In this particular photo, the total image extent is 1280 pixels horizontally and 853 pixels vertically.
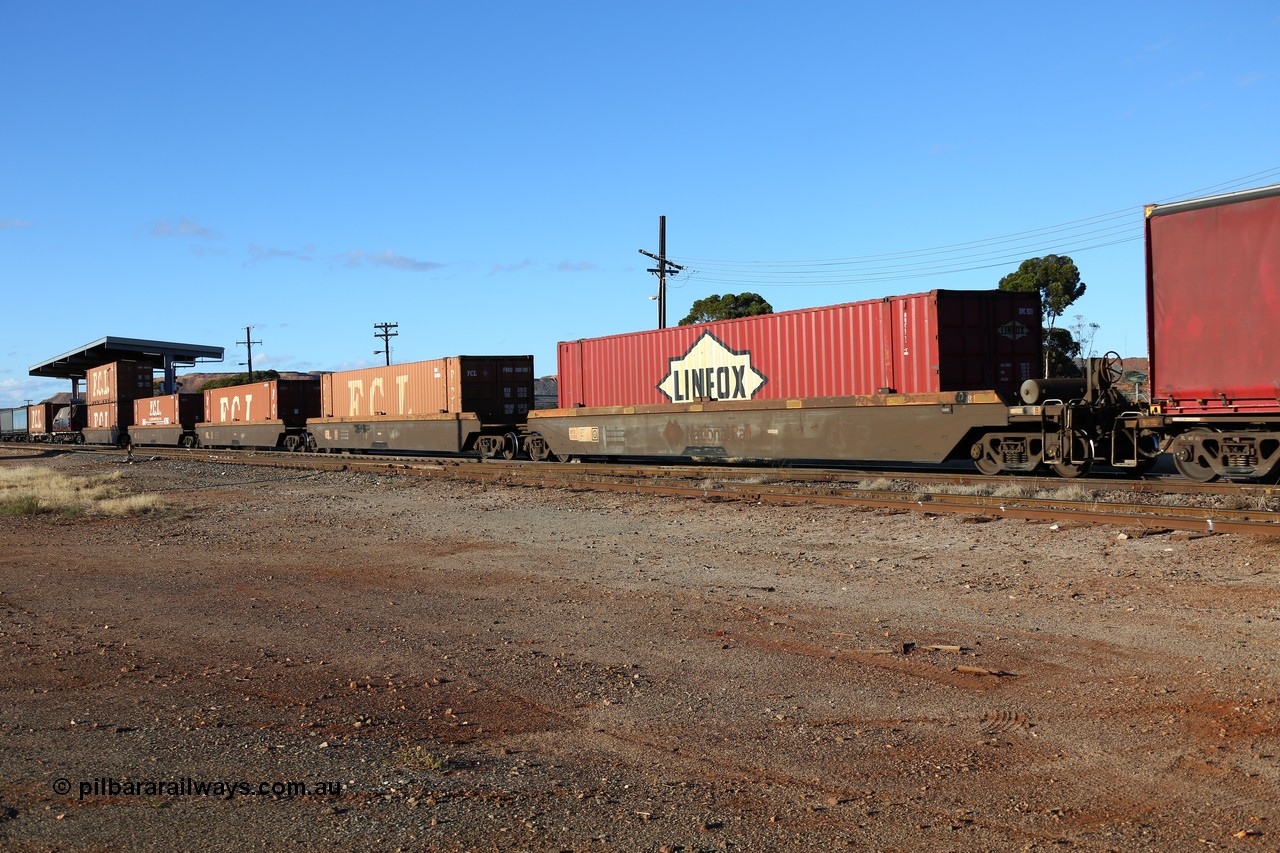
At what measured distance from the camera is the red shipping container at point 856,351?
1670 cm

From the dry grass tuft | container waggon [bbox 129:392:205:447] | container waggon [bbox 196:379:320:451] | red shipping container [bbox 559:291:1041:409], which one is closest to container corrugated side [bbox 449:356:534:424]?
red shipping container [bbox 559:291:1041:409]

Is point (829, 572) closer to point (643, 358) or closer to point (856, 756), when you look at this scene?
point (856, 756)

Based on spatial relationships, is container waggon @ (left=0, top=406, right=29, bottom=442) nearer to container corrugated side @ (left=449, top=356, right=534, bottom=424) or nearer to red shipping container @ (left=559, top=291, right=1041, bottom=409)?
container corrugated side @ (left=449, top=356, right=534, bottom=424)

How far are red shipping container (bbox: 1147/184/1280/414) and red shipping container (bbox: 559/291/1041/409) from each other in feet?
10.8

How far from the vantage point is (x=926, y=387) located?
1662cm

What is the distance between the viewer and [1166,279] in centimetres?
1298

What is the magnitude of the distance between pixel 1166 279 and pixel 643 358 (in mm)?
12059

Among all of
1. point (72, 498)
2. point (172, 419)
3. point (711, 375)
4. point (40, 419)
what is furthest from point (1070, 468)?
point (40, 419)

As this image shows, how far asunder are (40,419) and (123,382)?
20619 millimetres

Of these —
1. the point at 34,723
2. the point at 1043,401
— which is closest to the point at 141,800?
the point at 34,723

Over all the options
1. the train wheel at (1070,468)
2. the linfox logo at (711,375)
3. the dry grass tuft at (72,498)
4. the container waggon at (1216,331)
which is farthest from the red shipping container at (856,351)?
the dry grass tuft at (72,498)

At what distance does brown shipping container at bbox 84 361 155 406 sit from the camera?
179 feet

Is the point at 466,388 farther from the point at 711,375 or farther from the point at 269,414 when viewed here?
the point at 269,414

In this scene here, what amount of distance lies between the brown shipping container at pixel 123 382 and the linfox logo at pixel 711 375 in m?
43.3
